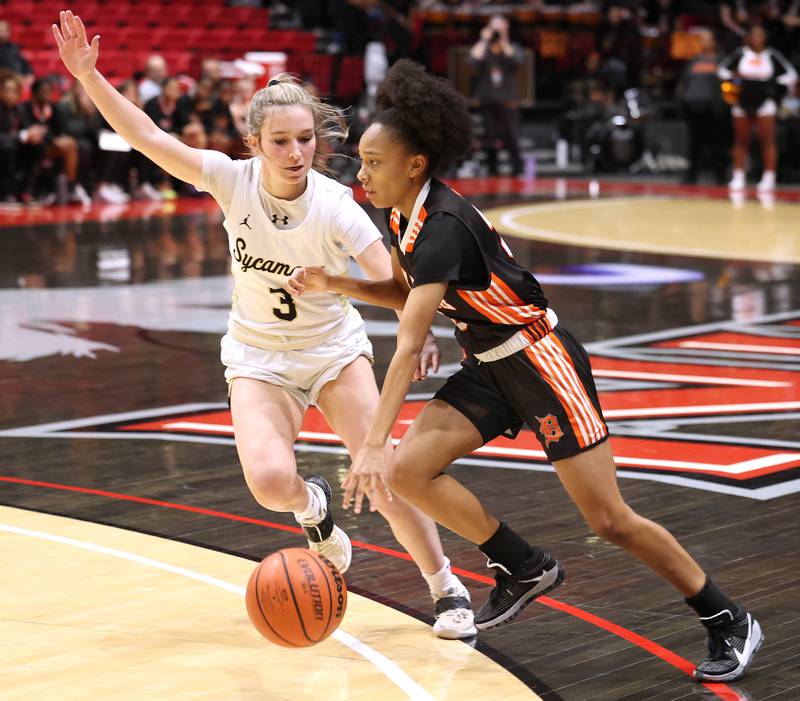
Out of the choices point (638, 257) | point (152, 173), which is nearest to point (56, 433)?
point (638, 257)

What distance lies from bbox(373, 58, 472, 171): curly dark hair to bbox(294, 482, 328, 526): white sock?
4.14 ft

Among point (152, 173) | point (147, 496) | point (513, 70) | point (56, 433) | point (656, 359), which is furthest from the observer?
point (513, 70)

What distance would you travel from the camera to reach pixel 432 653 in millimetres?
4293

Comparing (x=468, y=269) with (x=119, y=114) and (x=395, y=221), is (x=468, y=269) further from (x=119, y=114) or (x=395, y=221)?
(x=119, y=114)

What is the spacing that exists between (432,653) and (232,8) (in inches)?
828

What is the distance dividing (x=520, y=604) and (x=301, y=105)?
1733 millimetres

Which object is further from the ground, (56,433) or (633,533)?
(633,533)

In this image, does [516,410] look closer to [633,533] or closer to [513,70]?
[633,533]

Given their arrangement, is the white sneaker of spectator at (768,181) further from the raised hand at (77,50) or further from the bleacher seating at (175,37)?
the raised hand at (77,50)

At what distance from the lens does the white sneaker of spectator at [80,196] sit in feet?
60.9

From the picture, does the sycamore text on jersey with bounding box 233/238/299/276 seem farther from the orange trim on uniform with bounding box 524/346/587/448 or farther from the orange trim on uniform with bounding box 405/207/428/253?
the orange trim on uniform with bounding box 524/346/587/448

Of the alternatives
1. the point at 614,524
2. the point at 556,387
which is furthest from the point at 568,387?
the point at 614,524

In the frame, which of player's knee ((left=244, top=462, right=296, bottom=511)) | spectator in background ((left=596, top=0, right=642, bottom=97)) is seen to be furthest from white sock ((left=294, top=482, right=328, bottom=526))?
spectator in background ((left=596, top=0, right=642, bottom=97))

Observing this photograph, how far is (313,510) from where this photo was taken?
4.86 meters
